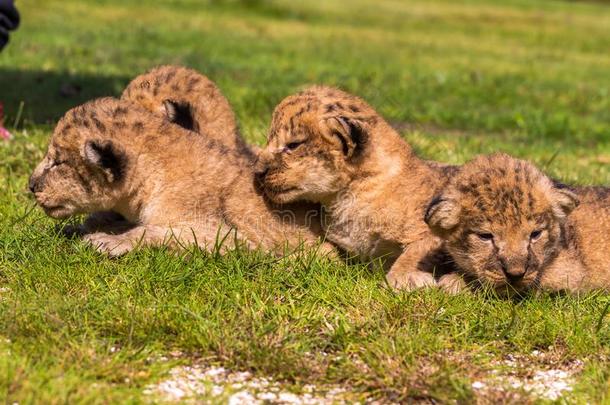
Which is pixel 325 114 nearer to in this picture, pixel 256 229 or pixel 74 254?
pixel 256 229

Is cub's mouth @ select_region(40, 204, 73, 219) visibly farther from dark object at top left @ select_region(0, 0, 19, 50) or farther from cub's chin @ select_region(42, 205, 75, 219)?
dark object at top left @ select_region(0, 0, 19, 50)

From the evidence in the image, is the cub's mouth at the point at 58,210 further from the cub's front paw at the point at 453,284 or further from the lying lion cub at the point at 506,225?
the cub's front paw at the point at 453,284

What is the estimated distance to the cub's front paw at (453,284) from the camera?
19.5 ft

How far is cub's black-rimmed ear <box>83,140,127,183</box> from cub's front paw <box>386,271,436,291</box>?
6.39 feet

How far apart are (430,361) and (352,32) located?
85.3ft

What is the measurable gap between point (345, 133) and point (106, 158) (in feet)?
5.30

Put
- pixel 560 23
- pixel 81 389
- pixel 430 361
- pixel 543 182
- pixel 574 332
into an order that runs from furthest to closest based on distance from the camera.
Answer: pixel 560 23 → pixel 543 182 → pixel 574 332 → pixel 430 361 → pixel 81 389

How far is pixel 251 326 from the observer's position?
5145 millimetres

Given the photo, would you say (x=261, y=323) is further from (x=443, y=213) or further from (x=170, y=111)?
(x=170, y=111)

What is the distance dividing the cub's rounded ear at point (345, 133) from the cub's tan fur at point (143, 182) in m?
0.73

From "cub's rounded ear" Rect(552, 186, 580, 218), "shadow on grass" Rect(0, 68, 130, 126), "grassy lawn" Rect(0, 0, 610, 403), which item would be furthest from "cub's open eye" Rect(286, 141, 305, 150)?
"shadow on grass" Rect(0, 68, 130, 126)

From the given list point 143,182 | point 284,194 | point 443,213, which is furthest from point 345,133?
point 143,182

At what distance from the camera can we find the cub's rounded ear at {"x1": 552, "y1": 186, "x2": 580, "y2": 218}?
19.4 ft

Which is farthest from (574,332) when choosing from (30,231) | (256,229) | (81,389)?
(30,231)
